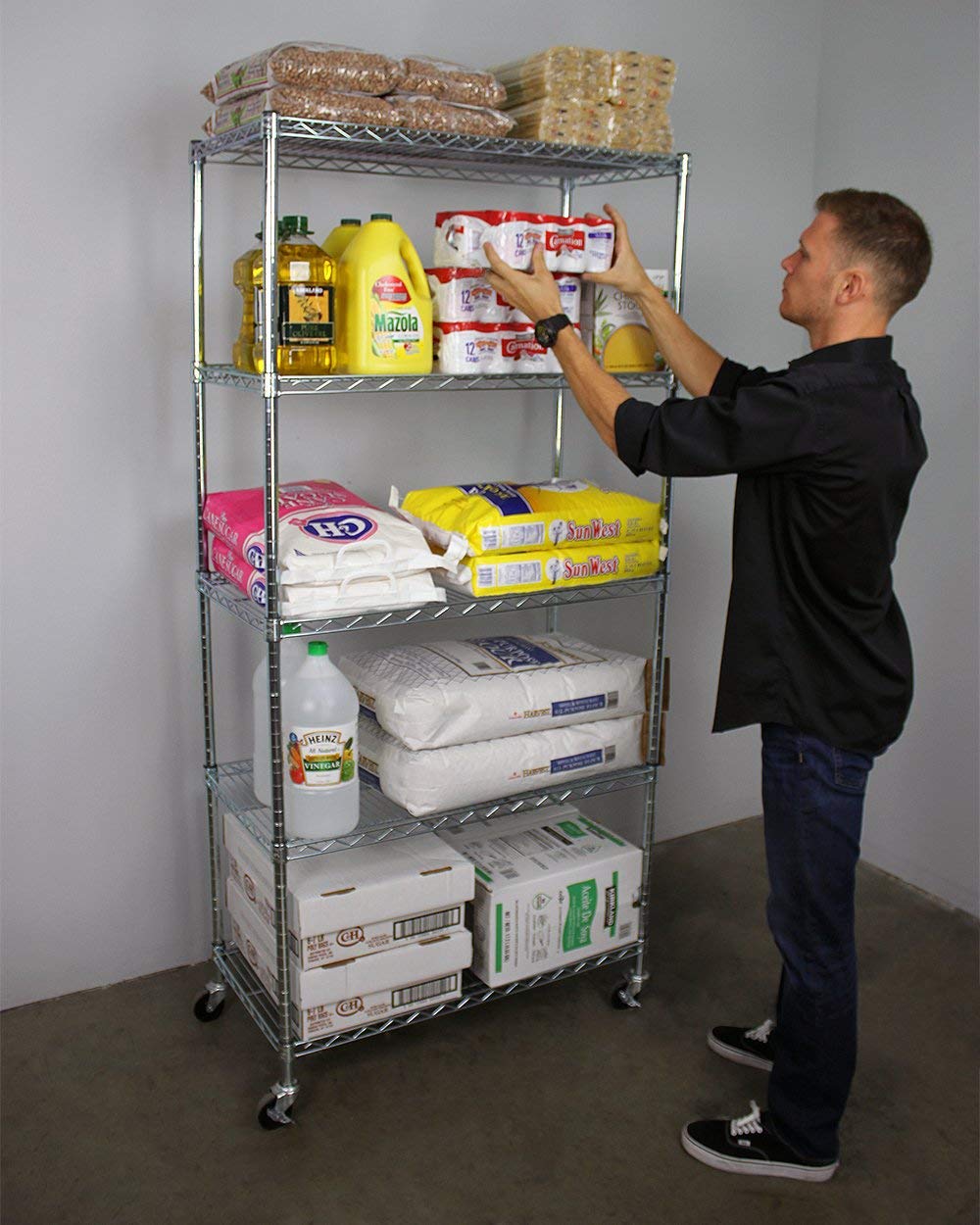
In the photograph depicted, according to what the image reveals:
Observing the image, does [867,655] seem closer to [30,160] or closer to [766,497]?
[766,497]

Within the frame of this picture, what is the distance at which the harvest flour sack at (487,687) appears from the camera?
8.02ft

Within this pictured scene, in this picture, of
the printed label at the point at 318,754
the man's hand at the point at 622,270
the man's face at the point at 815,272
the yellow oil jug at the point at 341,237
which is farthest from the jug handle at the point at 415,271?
the printed label at the point at 318,754

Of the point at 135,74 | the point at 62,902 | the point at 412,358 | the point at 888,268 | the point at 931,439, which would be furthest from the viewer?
the point at 931,439

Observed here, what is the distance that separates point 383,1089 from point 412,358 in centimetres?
150

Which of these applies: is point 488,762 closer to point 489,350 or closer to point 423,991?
point 423,991

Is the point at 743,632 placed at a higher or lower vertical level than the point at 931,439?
lower

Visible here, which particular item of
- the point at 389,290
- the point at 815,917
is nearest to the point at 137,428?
the point at 389,290

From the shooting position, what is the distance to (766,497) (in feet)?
7.25

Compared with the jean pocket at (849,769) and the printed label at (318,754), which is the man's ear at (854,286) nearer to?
the jean pocket at (849,769)

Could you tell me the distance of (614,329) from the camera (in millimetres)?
2533

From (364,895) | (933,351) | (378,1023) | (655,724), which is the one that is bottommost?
(378,1023)

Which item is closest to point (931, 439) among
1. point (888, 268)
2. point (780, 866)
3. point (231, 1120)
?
point (888, 268)

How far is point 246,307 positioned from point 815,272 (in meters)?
1.15

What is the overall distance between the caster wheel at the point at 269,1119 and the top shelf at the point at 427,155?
1820 millimetres
